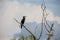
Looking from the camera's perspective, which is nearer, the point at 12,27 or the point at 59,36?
the point at 12,27

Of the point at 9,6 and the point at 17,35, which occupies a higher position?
the point at 9,6

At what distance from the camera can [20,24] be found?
2.12 meters

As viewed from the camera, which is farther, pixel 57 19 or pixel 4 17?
pixel 57 19

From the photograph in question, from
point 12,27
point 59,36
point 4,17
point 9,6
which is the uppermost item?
point 9,6

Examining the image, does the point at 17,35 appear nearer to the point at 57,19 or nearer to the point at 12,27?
the point at 12,27

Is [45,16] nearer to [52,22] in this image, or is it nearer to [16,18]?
[52,22]

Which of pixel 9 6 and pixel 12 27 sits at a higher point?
pixel 9 6

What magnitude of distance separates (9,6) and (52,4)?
64cm

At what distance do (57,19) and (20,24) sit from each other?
57cm

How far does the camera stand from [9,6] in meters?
2.15

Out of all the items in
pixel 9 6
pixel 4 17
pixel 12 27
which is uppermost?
pixel 9 6

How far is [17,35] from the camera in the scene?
83.6 inches

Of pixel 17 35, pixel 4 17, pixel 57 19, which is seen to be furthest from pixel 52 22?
pixel 4 17

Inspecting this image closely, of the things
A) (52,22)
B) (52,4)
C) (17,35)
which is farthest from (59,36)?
(17,35)
